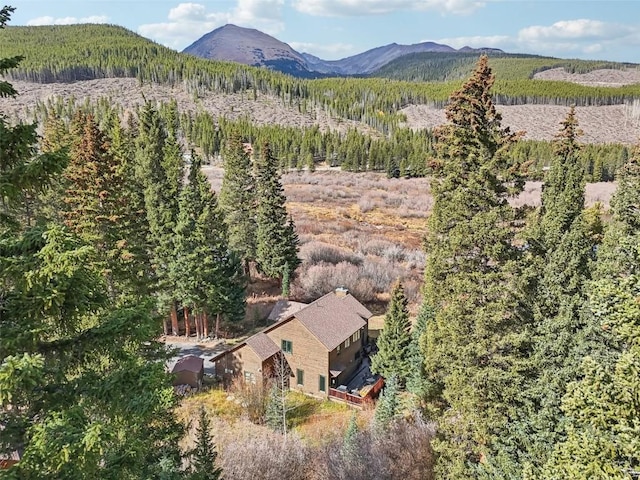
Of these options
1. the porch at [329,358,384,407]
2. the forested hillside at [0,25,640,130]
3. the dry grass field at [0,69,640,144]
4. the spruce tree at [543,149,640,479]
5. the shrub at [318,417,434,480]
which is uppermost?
the forested hillside at [0,25,640,130]

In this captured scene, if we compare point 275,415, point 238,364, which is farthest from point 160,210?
point 275,415

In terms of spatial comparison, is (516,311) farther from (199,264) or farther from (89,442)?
(199,264)

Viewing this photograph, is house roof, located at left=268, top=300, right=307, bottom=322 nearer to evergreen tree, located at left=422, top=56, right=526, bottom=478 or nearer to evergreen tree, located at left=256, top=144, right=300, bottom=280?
evergreen tree, located at left=256, top=144, right=300, bottom=280

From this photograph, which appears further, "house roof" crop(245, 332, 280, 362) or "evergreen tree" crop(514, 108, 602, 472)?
"house roof" crop(245, 332, 280, 362)

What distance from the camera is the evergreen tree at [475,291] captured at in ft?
46.6

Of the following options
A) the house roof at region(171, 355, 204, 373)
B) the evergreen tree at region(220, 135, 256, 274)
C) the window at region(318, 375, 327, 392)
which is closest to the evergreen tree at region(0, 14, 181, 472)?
the window at region(318, 375, 327, 392)

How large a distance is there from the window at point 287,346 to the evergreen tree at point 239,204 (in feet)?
47.0

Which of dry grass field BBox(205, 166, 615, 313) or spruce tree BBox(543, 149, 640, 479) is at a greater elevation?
spruce tree BBox(543, 149, 640, 479)

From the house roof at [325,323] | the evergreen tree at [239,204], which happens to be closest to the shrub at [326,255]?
the evergreen tree at [239,204]

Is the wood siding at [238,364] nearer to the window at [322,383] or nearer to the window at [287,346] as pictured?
the window at [287,346]

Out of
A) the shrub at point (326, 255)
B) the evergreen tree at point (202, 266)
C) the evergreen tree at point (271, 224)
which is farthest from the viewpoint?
the shrub at point (326, 255)

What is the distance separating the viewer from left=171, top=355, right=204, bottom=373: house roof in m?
29.4

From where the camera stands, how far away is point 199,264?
106 feet

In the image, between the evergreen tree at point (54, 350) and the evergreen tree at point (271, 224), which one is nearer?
the evergreen tree at point (54, 350)
